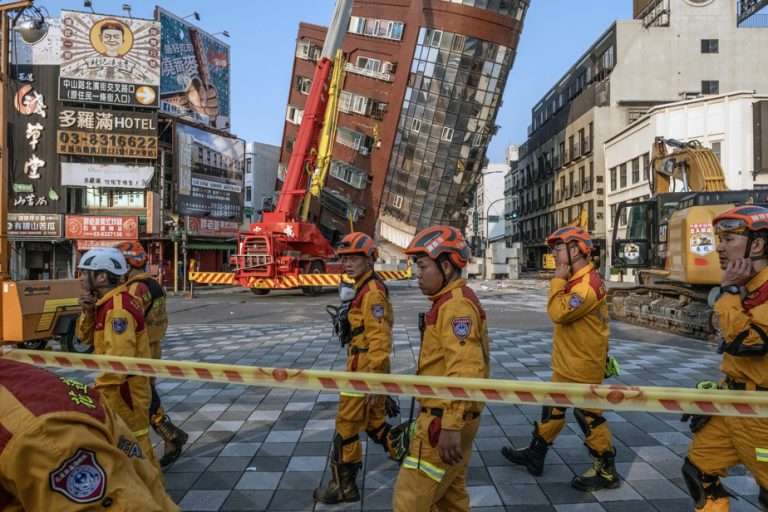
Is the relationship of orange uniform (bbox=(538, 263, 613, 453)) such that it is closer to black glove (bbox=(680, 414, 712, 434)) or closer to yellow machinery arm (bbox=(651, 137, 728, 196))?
black glove (bbox=(680, 414, 712, 434))

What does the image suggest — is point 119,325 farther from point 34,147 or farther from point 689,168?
point 34,147

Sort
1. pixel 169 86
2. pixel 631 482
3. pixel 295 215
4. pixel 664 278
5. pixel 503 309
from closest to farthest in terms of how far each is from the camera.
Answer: pixel 631 482
pixel 664 278
pixel 503 309
pixel 295 215
pixel 169 86

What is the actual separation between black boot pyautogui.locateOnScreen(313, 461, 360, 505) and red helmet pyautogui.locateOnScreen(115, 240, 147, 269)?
Result: 262cm

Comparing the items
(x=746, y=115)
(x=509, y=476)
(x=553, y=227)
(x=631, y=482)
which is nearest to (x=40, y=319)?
(x=509, y=476)

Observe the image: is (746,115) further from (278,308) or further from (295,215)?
(278,308)

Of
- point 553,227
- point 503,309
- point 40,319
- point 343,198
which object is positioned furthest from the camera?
point 553,227

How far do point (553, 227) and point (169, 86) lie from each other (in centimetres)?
3768

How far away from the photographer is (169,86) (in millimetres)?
30531

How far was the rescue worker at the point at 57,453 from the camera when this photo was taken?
1.13m

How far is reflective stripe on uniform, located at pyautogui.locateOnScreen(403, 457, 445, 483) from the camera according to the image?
2514 mm

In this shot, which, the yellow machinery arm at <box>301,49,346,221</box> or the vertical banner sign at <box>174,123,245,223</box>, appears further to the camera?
the vertical banner sign at <box>174,123,245,223</box>

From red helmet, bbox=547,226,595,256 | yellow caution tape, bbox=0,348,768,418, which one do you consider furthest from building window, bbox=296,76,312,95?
yellow caution tape, bbox=0,348,768,418

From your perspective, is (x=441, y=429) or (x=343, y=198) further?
(x=343, y=198)

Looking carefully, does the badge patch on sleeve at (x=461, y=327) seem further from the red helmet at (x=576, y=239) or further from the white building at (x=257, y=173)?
the white building at (x=257, y=173)
